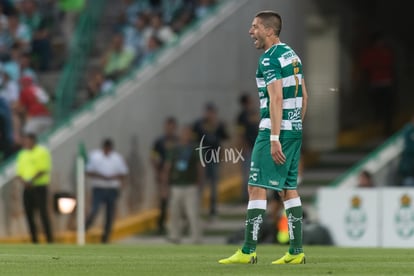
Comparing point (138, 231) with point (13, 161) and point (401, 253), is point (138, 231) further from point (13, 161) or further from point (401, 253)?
point (401, 253)

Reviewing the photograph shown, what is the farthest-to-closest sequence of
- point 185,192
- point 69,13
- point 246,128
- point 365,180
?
point 69,13 → point 246,128 → point 185,192 → point 365,180

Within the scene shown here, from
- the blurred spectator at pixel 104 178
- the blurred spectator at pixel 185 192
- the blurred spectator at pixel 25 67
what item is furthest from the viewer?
the blurred spectator at pixel 25 67

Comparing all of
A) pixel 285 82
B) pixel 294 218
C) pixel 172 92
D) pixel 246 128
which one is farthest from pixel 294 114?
pixel 172 92

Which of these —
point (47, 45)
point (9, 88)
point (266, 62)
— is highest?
point (47, 45)

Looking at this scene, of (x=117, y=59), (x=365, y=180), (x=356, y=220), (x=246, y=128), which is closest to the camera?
(x=356, y=220)

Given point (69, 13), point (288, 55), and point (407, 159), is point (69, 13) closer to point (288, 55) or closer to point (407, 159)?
point (407, 159)

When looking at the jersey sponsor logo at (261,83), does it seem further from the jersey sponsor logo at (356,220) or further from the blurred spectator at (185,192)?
the blurred spectator at (185,192)

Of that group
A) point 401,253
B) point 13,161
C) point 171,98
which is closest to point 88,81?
point 171,98

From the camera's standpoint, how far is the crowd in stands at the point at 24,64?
26922 mm

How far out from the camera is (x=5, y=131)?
86.4 ft

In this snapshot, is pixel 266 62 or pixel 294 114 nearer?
pixel 266 62

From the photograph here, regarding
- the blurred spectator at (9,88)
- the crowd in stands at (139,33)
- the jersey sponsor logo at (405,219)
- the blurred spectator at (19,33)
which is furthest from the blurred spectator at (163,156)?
the jersey sponsor logo at (405,219)

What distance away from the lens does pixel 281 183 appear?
13305mm

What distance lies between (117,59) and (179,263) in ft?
51.7
